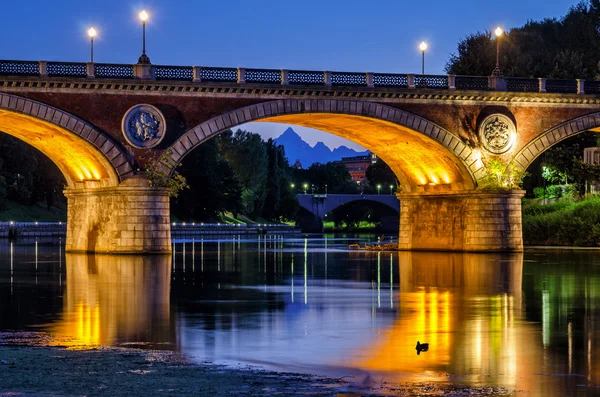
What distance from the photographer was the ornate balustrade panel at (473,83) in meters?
60.0

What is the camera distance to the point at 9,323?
21.5 meters

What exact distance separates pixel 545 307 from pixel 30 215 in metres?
89.9

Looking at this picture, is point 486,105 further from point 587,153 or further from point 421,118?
point 587,153

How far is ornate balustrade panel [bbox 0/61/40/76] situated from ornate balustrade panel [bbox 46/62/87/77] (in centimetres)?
59

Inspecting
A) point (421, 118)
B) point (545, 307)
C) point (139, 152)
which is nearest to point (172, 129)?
point (139, 152)

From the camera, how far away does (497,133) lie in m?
59.7

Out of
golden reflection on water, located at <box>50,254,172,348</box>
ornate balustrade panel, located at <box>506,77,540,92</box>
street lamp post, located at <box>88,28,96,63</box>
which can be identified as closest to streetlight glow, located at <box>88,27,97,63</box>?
street lamp post, located at <box>88,28,96,63</box>

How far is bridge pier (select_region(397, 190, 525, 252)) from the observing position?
192 ft

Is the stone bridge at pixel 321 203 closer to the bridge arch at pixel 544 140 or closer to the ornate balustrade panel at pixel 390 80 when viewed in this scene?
the bridge arch at pixel 544 140

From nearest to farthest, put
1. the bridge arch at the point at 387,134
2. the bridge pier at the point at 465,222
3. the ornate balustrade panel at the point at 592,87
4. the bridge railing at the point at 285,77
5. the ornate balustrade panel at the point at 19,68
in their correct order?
1. the ornate balustrade panel at the point at 19,68
2. the bridge railing at the point at 285,77
3. the bridge arch at the point at 387,134
4. the bridge pier at the point at 465,222
5. the ornate balustrade panel at the point at 592,87

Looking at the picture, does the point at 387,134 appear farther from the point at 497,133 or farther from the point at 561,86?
the point at 561,86

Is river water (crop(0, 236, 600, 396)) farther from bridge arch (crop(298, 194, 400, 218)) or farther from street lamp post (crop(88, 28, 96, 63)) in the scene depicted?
bridge arch (crop(298, 194, 400, 218))

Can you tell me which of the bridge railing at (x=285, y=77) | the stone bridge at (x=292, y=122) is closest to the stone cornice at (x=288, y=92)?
the stone bridge at (x=292, y=122)

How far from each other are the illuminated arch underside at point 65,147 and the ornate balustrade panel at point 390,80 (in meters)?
14.3
